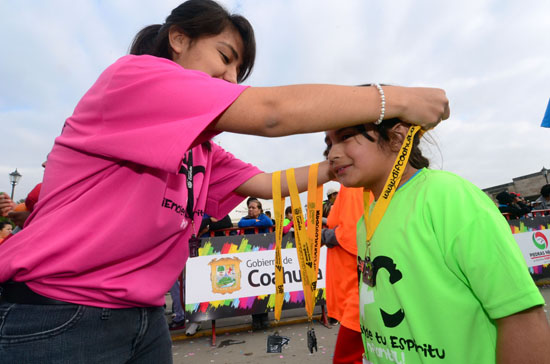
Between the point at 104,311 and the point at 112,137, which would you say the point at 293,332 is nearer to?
the point at 104,311

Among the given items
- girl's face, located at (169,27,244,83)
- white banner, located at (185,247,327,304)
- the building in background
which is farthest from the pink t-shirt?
the building in background

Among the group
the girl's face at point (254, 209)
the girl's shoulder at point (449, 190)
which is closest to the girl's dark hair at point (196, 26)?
the girl's shoulder at point (449, 190)

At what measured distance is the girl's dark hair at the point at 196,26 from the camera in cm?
134

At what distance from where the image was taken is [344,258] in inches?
139

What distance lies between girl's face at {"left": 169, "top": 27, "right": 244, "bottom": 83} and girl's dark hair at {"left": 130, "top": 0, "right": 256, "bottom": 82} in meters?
0.02

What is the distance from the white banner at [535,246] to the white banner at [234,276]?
5357 millimetres

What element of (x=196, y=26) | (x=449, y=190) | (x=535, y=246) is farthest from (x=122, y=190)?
(x=535, y=246)

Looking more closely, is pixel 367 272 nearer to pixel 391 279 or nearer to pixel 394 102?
pixel 391 279

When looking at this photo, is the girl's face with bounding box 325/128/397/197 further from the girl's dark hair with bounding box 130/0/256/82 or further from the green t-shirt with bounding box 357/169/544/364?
the girl's dark hair with bounding box 130/0/256/82

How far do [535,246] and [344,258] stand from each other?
6.26 meters

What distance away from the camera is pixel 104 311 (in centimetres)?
101

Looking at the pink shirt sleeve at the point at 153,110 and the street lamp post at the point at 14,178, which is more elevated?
the street lamp post at the point at 14,178

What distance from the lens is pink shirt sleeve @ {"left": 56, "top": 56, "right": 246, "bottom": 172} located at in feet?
2.92

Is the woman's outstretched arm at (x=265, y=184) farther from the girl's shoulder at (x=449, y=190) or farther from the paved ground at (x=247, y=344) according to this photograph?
the paved ground at (x=247, y=344)
